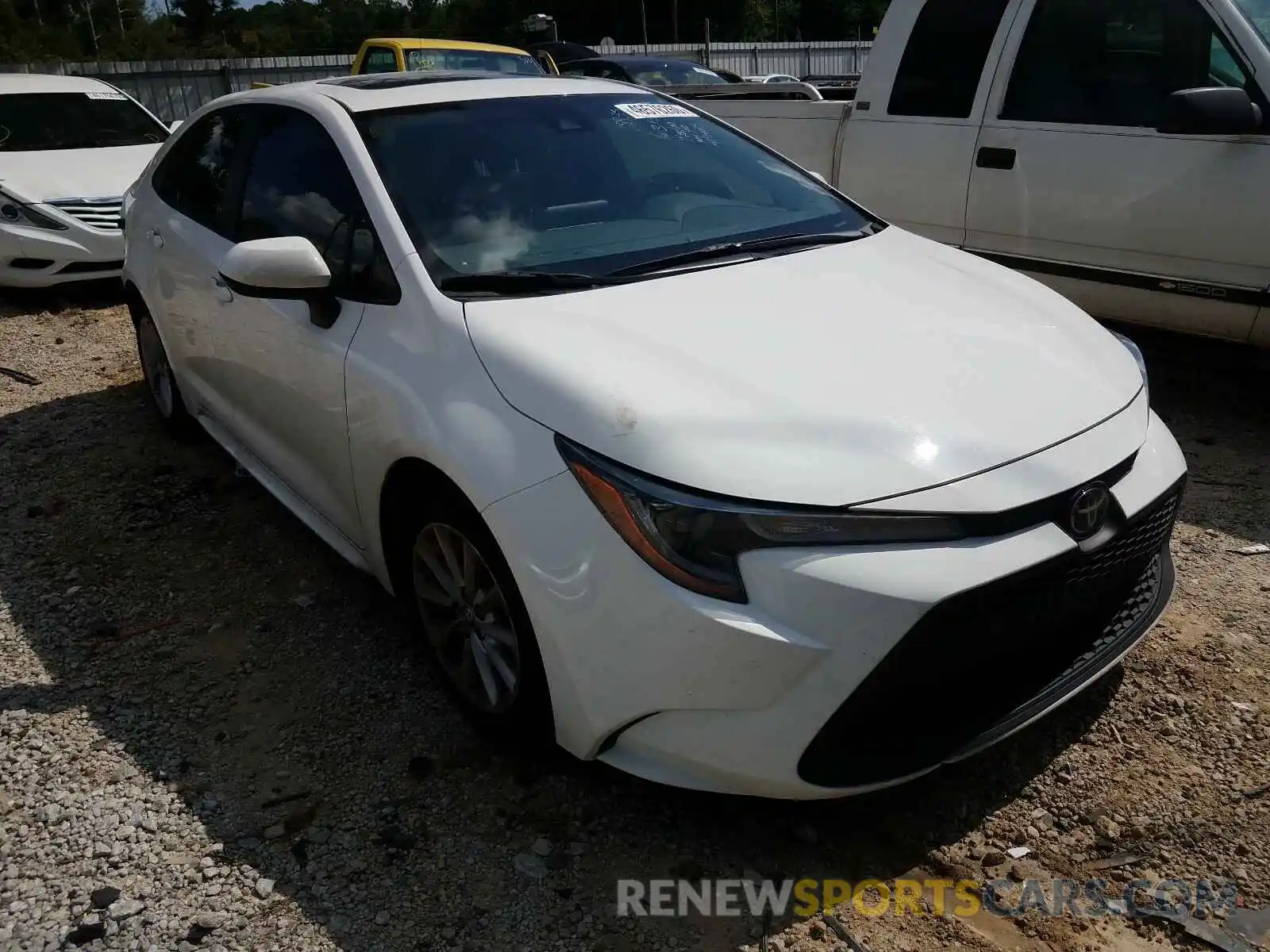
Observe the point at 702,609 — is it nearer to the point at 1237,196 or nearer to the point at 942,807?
the point at 942,807

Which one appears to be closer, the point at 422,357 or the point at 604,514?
the point at 604,514

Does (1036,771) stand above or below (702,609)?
below

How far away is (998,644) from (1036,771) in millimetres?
649

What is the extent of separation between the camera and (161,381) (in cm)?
500

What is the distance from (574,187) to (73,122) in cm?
730

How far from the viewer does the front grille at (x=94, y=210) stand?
25.3 ft

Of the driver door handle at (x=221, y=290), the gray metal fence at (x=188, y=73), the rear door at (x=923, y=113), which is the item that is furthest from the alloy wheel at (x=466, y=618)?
the gray metal fence at (x=188, y=73)

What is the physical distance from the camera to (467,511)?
2529mm

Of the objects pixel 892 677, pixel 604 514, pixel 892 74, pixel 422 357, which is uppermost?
pixel 892 74

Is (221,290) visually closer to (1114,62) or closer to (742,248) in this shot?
(742,248)

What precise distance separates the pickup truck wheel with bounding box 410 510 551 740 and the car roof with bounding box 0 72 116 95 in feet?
26.1

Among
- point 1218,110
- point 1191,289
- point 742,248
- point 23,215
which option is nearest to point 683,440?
point 742,248

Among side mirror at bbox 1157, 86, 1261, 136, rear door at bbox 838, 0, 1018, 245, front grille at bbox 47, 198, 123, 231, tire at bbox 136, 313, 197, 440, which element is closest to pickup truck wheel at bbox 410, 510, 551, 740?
tire at bbox 136, 313, 197, 440

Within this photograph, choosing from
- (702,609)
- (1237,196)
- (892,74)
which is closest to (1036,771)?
(702,609)
